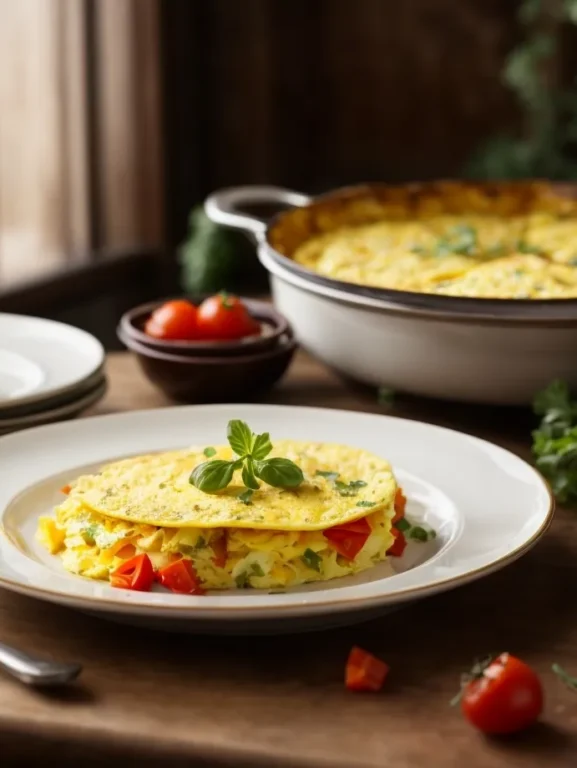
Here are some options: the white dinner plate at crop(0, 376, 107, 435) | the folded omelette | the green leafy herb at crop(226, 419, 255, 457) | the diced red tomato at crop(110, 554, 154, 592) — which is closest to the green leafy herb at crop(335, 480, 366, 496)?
the folded omelette

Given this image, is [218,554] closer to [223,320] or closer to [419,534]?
[419,534]

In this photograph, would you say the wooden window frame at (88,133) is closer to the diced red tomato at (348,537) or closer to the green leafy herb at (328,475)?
the green leafy herb at (328,475)

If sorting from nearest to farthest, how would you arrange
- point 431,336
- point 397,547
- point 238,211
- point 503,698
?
point 503,698 < point 397,547 < point 431,336 < point 238,211

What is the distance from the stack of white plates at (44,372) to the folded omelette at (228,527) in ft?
1.47

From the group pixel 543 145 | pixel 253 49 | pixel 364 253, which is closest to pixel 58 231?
pixel 253 49

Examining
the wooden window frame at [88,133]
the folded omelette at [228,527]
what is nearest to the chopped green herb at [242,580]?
the folded omelette at [228,527]

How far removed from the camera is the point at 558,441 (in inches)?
61.7

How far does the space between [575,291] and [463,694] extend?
97 centimetres

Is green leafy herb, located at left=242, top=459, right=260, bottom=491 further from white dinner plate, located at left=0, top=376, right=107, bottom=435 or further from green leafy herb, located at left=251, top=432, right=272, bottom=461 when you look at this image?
white dinner plate, located at left=0, top=376, right=107, bottom=435

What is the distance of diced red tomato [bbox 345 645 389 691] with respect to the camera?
108 centimetres

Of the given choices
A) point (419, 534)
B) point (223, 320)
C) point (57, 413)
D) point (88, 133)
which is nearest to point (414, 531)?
point (419, 534)

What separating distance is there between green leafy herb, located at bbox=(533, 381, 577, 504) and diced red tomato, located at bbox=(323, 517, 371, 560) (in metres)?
0.44

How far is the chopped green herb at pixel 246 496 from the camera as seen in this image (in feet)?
3.95

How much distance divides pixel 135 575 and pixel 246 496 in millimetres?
142
